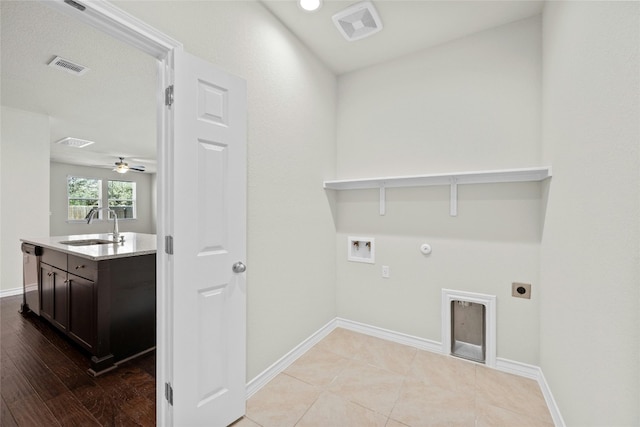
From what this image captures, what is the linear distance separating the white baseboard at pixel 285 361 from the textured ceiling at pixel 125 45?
107 inches

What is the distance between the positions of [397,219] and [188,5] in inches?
89.2

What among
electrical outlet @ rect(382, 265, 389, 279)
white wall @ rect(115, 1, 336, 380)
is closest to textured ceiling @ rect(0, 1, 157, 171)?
white wall @ rect(115, 1, 336, 380)

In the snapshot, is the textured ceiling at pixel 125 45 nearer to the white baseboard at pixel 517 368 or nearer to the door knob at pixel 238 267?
the door knob at pixel 238 267

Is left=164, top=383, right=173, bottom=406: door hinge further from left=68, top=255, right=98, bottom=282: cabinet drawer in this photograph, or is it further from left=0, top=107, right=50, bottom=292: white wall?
left=0, top=107, right=50, bottom=292: white wall

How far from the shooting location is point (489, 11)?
2.10 metres

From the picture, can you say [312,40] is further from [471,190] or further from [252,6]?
[471,190]

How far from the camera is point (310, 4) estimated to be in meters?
1.98

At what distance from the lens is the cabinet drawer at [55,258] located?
8.43 ft

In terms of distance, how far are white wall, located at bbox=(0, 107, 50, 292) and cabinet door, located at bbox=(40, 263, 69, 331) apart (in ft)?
5.71

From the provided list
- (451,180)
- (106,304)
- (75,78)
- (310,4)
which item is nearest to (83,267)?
(106,304)

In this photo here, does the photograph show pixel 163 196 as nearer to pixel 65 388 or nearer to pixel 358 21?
pixel 65 388

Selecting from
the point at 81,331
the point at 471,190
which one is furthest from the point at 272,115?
the point at 81,331

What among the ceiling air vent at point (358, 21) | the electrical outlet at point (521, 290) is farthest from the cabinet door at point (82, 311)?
the electrical outlet at point (521, 290)

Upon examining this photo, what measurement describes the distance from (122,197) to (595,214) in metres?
11.1
